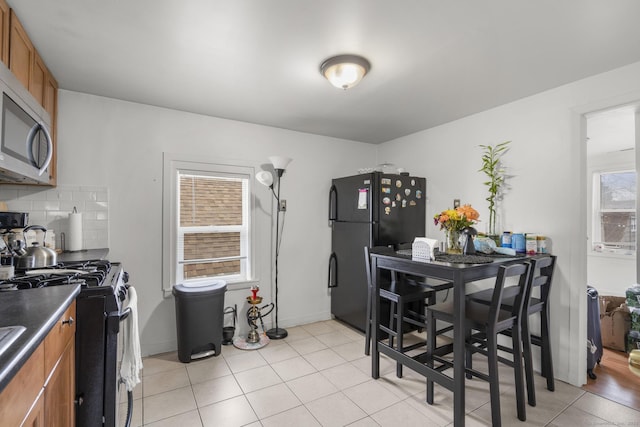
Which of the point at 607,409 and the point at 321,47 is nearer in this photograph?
the point at 321,47

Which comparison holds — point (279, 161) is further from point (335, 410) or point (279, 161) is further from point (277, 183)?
point (335, 410)

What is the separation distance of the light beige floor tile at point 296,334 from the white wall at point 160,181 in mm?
112

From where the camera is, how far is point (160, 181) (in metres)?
2.82

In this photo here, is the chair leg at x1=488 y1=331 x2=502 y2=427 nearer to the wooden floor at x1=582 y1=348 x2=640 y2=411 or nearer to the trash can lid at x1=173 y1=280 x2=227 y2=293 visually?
the wooden floor at x1=582 y1=348 x2=640 y2=411

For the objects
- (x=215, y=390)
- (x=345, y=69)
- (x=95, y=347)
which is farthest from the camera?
(x=215, y=390)

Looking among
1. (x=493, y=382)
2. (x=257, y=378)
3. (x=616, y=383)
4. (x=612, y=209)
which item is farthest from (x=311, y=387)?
(x=612, y=209)

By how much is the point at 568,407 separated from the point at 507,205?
5.02 feet

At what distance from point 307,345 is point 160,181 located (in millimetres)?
2117

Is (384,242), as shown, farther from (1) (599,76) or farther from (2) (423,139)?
(1) (599,76)

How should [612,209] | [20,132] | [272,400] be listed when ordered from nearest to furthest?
[20,132]
[272,400]
[612,209]

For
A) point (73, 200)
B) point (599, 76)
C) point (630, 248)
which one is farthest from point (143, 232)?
point (630, 248)

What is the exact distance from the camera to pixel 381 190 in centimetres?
310

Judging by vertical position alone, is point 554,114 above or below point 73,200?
above

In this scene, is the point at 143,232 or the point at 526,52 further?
the point at 143,232
